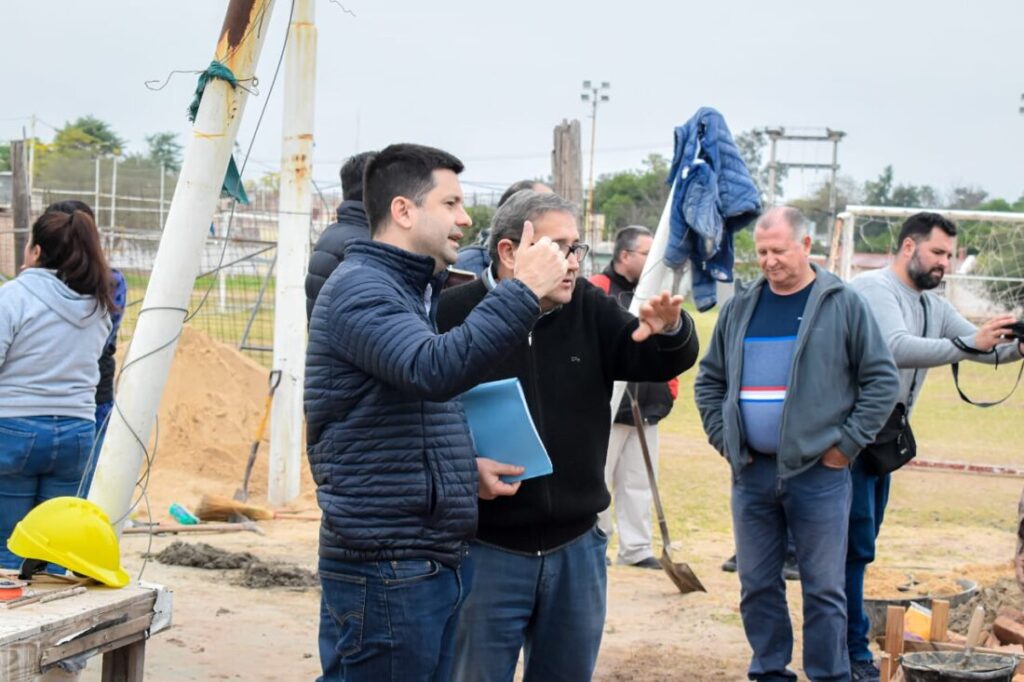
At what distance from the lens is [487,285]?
4113 millimetres

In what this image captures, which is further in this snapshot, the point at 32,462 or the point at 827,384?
the point at 827,384

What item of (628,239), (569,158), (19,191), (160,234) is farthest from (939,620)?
(160,234)

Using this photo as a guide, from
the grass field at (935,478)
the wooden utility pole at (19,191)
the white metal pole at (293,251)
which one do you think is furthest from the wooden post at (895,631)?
the wooden utility pole at (19,191)

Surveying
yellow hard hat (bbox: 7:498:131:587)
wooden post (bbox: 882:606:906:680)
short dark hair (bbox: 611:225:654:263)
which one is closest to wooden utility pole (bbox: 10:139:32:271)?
short dark hair (bbox: 611:225:654:263)

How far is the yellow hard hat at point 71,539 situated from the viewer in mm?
3787

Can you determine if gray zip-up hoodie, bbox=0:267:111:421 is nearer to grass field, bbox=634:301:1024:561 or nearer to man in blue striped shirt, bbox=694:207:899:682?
man in blue striped shirt, bbox=694:207:899:682

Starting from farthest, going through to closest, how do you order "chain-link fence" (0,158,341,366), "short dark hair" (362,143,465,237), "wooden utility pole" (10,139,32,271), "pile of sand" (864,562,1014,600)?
"chain-link fence" (0,158,341,366) < "wooden utility pole" (10,139,32,271) < "pile of sand" (864,562,1014,600) < "short dark hair" (362,143,465,237)

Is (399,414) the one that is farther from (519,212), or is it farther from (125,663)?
(125,663)

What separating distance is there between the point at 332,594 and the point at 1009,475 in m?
11.9

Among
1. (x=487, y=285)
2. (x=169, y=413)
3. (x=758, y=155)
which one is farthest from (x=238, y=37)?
(x=758, y=155)

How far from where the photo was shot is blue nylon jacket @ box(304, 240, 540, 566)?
3.07 m

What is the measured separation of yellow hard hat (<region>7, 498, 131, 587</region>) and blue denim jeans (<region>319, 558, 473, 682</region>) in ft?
3.05

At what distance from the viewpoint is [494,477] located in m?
3.51

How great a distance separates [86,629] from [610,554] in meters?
6.00
